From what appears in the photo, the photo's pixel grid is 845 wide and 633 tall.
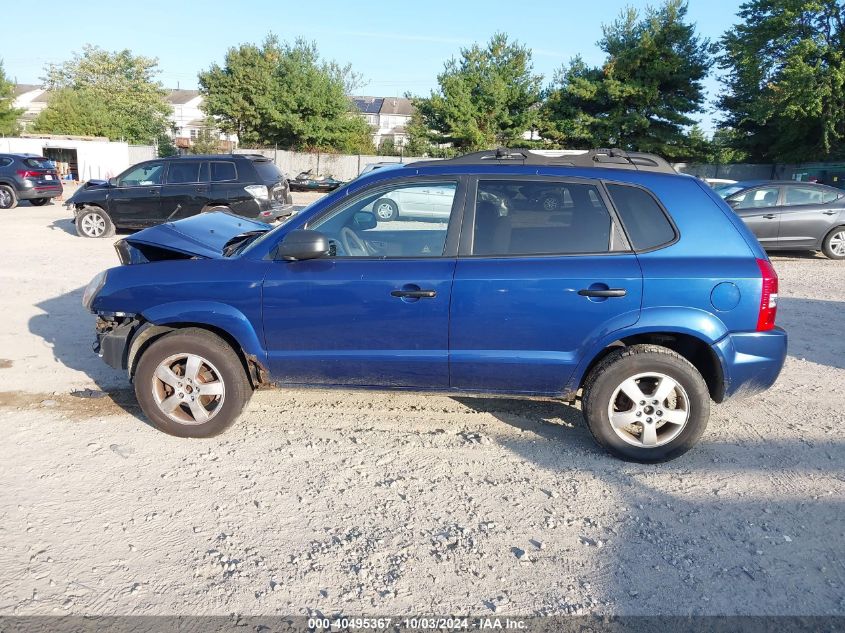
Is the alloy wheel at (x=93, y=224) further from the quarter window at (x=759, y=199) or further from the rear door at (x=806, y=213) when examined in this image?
the rear door at (x=806, y=213)

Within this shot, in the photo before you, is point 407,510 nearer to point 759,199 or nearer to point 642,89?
point 759,199

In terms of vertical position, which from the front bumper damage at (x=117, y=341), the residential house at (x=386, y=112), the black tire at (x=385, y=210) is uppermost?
the residential house at (x=386, y=112)

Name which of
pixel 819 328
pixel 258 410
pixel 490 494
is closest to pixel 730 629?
pixel 490 494

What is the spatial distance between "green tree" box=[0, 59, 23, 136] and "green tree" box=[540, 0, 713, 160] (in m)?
36.2

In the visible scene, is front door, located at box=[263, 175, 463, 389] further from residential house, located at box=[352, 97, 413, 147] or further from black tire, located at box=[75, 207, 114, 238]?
residential house, located at box=[352, 97, 413, 147]

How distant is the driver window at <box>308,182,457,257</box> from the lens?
13.3ft

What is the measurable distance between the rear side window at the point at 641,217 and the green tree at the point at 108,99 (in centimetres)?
4883

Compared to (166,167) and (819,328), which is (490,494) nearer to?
(819,328)

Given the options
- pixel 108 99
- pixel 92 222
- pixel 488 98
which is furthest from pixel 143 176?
pixel 108 99

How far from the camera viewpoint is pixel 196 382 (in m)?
4.15

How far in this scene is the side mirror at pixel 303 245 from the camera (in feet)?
12.5

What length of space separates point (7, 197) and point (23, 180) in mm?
743

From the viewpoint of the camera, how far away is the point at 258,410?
15.5 ft

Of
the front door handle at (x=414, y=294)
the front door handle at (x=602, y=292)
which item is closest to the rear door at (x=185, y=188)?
the front door handle at (x=414, y=294)
